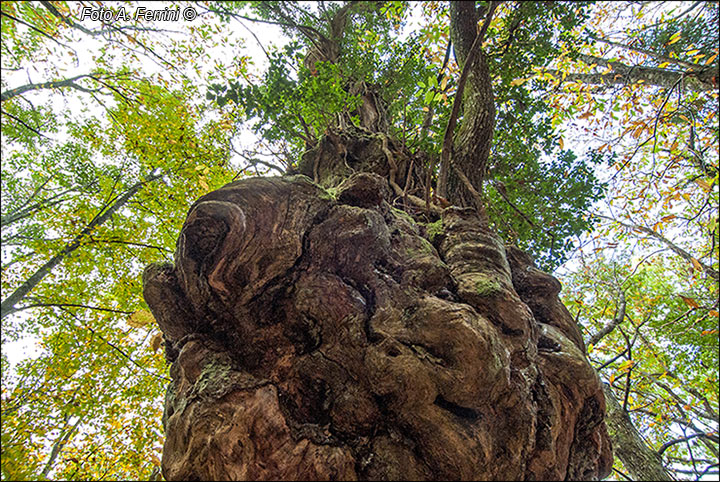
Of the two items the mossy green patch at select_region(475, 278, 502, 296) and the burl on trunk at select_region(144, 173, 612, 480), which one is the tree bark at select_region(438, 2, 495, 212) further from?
the mossy green patch at select_region(475, 278, 502, 296)

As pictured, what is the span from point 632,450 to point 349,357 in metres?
3.62

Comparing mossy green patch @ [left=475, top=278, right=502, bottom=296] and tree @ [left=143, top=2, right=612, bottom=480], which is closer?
tree @ [left=143, top=2, right=612, bottom=480]

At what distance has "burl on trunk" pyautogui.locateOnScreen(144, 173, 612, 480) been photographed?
4.71ft

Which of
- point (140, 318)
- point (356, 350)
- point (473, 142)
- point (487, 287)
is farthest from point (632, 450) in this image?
point (140, 318)

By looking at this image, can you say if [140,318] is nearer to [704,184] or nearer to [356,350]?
[356,350]

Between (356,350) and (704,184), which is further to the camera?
(704,184)

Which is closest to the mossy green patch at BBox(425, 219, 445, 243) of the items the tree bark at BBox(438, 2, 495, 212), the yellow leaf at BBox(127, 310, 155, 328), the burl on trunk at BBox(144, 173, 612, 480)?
the burl on trunk at BBox(144, 173, 612, 480)

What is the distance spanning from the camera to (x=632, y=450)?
3.20m

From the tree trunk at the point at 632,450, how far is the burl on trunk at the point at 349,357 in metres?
1.86

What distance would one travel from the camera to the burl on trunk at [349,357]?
4.71 feet

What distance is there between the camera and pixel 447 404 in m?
1.56

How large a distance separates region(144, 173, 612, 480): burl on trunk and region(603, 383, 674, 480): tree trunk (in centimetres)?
186

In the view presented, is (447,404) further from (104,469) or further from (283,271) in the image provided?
(104,469)

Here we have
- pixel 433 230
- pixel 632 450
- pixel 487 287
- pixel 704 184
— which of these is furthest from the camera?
pixel 704 184
